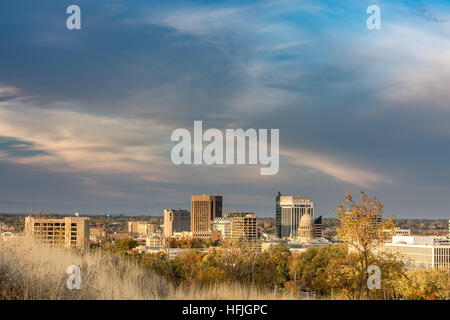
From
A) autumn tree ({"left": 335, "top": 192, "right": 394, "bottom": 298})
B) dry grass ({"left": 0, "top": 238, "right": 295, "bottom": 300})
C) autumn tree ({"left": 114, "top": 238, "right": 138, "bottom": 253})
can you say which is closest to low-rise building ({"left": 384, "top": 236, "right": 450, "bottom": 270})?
autumn tree ({"left": 114, "top": 238, "right": 138, "bottom": 253})

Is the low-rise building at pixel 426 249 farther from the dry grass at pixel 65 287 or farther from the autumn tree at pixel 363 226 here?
the dry grass at pixel 65 287

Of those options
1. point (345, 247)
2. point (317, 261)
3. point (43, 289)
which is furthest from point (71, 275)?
point (317, 261)

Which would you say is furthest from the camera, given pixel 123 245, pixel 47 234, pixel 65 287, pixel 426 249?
pixel 426 249

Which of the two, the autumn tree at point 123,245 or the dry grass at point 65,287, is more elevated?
the dry grass at point 65,287

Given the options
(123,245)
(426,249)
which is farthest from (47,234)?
(426,249)

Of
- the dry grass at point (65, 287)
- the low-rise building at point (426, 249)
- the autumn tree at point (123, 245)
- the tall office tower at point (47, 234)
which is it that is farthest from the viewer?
the low-rise building at point (426, 249)

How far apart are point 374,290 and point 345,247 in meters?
6.14

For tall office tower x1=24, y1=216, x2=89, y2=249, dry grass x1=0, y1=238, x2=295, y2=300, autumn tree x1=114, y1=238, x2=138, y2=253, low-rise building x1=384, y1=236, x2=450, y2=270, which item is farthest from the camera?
low-rise building x1=384, y1=236, x2=450, y2=270

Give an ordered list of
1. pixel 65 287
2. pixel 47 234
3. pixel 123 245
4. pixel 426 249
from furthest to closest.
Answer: pixel 426 249 < pixel 123 245 < pixel 47 234 < pixel 65 287

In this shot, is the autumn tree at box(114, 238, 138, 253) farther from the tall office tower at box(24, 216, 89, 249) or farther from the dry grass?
the dry grass

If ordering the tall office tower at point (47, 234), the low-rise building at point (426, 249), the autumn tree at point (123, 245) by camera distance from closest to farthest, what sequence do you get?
the tall office tower at point (47, 234), the autumn tree at point (123, 245), the low-rise building at point (426, 249)

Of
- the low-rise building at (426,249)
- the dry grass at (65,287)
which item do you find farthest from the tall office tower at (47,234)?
the low-rise building at (426,249)

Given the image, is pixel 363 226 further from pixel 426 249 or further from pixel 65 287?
pixel 426 249
